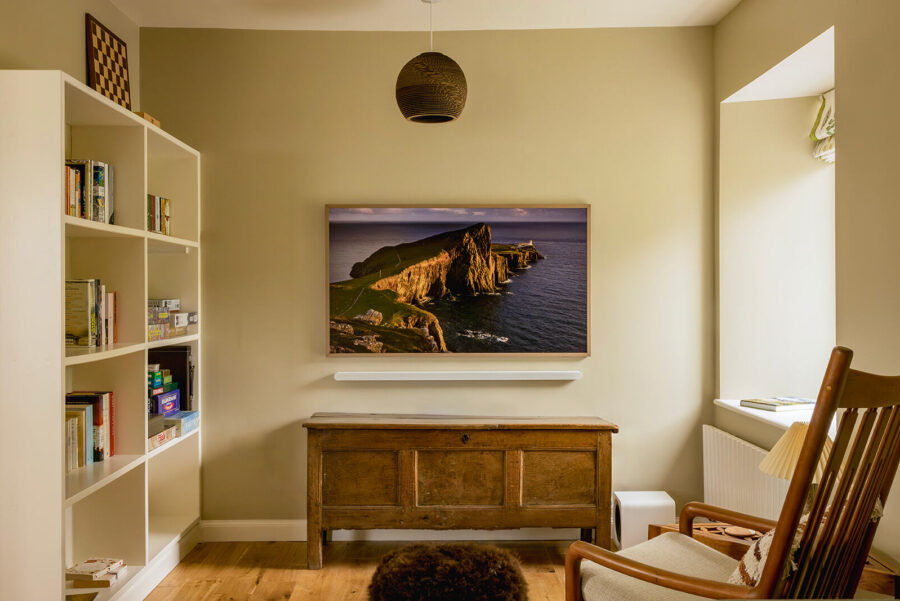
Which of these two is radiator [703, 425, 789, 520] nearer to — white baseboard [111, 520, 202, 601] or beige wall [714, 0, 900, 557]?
beige wall [714, 0, 900, 557]

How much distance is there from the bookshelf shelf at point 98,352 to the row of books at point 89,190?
1.65 ft

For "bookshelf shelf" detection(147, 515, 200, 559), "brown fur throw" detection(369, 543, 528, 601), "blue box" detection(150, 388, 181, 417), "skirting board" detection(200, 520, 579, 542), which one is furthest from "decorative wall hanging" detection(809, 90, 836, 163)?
"bookshelf shelf" detection(147, 515, 200, 559)

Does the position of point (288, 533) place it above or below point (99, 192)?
below

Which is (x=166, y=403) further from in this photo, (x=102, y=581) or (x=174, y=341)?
(x=102, y=581)

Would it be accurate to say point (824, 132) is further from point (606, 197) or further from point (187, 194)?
point (187, 194)

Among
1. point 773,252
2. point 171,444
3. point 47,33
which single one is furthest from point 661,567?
point 47,33

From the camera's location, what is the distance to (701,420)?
11.7 feet

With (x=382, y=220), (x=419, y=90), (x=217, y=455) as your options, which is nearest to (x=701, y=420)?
(x=382, y=220)

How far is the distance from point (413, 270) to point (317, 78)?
3.83 feet

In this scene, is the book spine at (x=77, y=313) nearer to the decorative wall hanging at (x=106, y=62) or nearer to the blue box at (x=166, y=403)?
the blue box at (x=166, y=403)

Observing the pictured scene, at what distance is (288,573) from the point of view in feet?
10.3

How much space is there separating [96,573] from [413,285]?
1926mm

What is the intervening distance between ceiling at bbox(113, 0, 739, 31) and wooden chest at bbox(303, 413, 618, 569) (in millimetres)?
2066

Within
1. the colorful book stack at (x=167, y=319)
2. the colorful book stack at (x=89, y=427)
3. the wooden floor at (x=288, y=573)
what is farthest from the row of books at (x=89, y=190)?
the wooden floor at (x=288, y=573)
